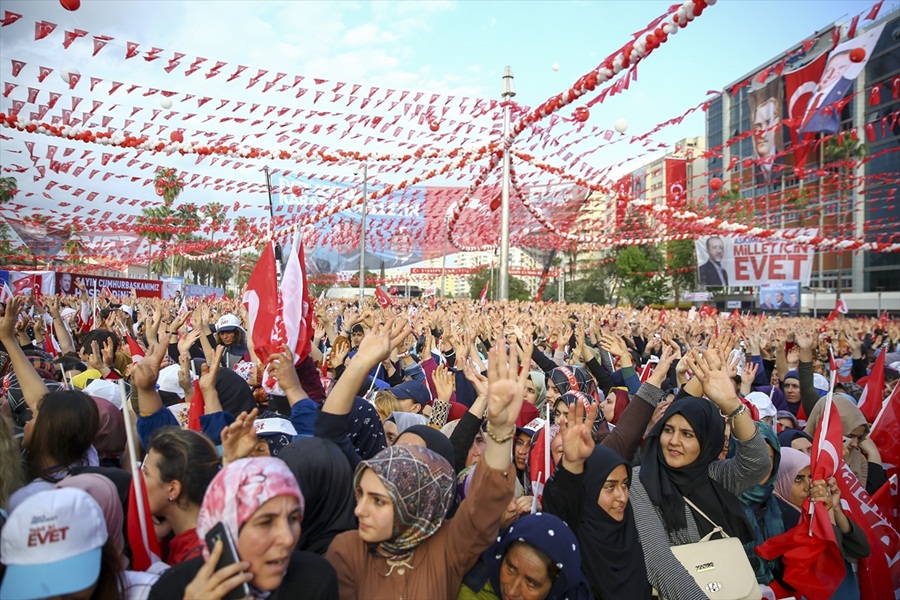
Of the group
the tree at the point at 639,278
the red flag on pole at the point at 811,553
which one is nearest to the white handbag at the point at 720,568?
the red flag on pole at the point at 811,553

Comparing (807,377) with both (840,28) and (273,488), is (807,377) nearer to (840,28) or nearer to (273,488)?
(273,488)

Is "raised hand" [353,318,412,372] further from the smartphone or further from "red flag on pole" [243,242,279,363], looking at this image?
"red flag on pole" [243,242,279,363]

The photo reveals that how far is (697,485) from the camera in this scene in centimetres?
308

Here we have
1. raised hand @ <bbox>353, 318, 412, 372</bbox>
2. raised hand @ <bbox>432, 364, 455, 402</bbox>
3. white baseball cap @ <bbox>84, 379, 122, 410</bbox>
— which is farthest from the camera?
raised hand @ <bbox>432, 364, 455, 402</bbox>

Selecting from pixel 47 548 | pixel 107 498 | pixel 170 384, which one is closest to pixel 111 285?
pixel 170 384

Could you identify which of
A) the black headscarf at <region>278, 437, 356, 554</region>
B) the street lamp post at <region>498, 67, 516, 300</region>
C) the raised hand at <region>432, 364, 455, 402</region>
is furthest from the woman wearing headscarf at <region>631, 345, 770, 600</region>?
the street lamp post at <region>498, 67, 516, 300</region>

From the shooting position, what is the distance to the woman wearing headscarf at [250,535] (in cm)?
162

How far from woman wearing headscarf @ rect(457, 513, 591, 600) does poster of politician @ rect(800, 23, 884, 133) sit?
11873 mm

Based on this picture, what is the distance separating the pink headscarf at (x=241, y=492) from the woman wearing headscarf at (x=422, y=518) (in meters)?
0.40

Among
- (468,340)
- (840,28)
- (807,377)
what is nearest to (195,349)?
(468,340)

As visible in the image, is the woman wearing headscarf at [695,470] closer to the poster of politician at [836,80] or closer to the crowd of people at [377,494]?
the crowd of people at [377,494]

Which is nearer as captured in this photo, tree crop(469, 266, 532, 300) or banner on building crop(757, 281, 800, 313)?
banner on building crop(757, 281, 800, 313)

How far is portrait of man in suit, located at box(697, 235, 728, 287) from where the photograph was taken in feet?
85.5

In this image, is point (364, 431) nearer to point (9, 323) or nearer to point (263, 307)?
point (263, 307)
